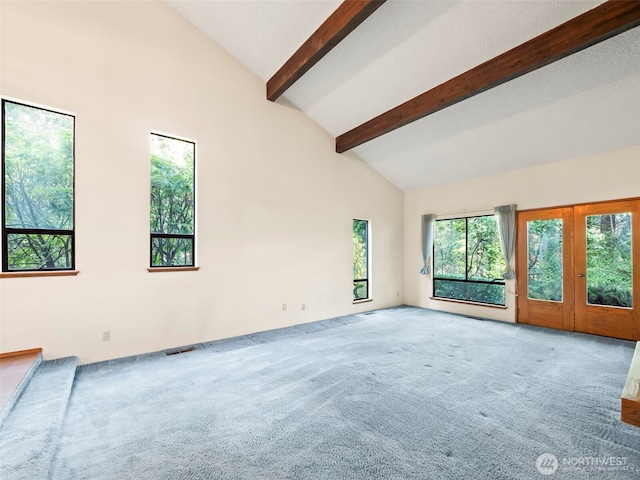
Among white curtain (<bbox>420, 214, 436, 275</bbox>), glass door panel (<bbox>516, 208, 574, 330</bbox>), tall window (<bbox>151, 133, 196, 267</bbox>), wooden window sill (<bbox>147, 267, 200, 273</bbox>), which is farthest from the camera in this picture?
white curtain (<bbox>420, 214, 436, 275</bbox>)

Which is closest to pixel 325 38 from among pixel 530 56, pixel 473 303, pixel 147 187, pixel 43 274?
pixel 530 56

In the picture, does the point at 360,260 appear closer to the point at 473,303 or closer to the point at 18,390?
the point at 473,303

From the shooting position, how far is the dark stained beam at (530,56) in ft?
8.66

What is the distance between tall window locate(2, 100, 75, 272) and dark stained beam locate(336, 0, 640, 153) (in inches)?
176

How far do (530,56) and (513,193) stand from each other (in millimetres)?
2859

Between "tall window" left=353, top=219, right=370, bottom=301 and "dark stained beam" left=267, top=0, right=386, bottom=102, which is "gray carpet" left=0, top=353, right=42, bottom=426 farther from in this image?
"tall window" left=353, top=219, right=370, bottom=301

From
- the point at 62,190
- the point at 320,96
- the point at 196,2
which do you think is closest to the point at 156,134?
the point at 62,190

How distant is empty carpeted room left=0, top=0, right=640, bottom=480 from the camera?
2.05 m

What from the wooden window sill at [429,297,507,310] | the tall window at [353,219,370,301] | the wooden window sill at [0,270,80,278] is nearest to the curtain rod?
the tall window at [353,219,370,301]

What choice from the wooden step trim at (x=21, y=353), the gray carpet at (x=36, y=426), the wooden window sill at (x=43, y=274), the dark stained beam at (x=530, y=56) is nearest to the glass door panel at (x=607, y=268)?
the dark stained beam at (x=530, y=56)

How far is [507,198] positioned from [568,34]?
121 inches

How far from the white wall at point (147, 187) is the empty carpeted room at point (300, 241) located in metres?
0.03

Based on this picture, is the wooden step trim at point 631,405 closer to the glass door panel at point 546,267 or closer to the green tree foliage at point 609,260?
the green tree foliage at point 609,260

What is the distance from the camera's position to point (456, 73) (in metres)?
3.80
